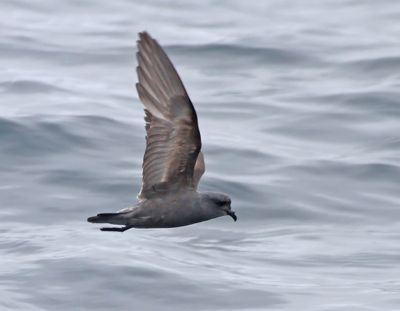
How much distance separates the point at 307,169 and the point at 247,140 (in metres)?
1.05

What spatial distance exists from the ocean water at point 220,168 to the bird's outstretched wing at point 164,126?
2876 millimetres

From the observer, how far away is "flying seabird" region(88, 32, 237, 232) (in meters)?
10.1

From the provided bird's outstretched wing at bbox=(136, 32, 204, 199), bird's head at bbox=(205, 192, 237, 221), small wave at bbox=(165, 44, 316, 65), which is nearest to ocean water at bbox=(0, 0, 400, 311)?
small wave at bbox=(165, 44, 316, 65)

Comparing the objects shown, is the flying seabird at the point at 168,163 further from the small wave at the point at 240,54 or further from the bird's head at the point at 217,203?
the small wave at the point at 240,54

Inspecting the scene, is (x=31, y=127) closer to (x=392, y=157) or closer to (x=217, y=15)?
(x=392, y=157)

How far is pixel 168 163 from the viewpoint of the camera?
33.8ft

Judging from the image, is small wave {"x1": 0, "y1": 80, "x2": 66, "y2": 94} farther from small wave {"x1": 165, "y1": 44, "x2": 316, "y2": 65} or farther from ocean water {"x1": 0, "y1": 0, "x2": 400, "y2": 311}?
small wave {"x1": 165, "y1": 44, "x2": 316, "y2": 65}

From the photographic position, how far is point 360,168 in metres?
17.5

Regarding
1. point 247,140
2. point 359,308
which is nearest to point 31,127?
point 247,140

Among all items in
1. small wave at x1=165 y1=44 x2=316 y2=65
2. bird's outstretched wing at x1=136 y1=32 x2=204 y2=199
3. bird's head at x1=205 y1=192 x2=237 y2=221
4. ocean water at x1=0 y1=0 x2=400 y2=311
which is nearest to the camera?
bird's outstretched wing at x1=136 y1=32 x2=204 y2=199

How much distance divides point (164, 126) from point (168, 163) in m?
0.28

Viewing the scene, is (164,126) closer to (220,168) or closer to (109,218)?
(109,218)

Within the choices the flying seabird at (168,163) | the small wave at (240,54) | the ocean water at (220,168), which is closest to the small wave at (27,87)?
the ocean water at (220,168)

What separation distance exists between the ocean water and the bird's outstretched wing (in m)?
2.88
